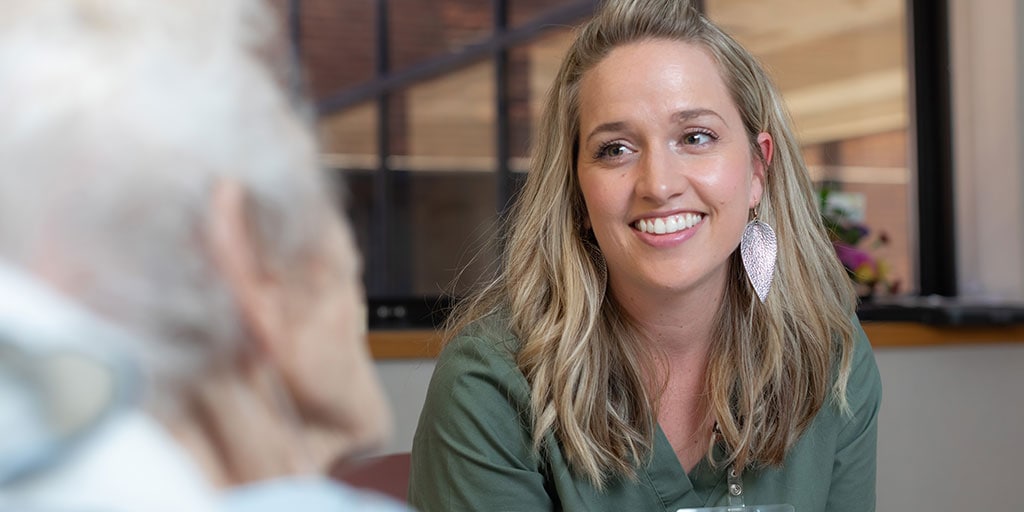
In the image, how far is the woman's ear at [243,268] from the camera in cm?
46

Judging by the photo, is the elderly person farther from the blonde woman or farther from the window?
the window

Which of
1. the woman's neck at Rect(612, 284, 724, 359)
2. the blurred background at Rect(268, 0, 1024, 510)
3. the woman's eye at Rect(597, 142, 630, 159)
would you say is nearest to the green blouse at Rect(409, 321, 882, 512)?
the woman's neck at Rect(612, 284, 724, 359)

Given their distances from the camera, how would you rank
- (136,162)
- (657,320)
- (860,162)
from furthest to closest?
(860,162) < (657,320) < (136,162)

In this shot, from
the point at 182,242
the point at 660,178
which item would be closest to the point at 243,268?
the point at 182,242

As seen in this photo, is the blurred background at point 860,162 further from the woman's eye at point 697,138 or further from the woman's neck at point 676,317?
the woman's eye at point 697,138

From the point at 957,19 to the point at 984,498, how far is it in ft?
3.95

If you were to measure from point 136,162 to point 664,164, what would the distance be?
868 mm

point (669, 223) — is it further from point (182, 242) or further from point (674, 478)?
point (182, 242)

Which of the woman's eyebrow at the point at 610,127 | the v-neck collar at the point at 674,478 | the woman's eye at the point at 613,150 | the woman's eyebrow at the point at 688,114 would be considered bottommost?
the v-neck collar at the point at 674,478

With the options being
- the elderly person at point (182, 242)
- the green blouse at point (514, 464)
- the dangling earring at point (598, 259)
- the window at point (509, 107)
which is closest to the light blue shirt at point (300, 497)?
the elderly person at point (182, 242)

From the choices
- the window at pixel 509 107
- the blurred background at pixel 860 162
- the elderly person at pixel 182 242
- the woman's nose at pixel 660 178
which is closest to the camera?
the elderly person at pixel 182 242

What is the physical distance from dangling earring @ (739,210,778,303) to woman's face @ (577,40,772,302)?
0.24ft

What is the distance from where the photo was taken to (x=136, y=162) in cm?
45

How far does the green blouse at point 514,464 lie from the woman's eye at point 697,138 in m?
0.30
